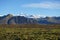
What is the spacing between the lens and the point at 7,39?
27234 mm

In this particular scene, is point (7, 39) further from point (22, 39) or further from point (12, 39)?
point (22, 39)

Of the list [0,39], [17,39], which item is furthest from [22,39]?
[0,39]

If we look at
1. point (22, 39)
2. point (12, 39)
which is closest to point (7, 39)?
point (12, 39)

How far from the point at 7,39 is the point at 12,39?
2.42ft

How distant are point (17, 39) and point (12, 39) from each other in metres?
0.80

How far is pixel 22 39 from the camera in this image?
28.7 metres

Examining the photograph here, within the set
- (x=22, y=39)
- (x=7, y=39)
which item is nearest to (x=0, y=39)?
(x=7, y=39)

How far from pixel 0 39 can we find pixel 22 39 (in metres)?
3.41

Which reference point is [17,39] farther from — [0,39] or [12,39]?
[0,39]

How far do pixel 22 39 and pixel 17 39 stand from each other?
109 centimetres

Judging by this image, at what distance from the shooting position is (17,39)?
27859mm

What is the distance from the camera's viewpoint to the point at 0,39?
27.3 m
